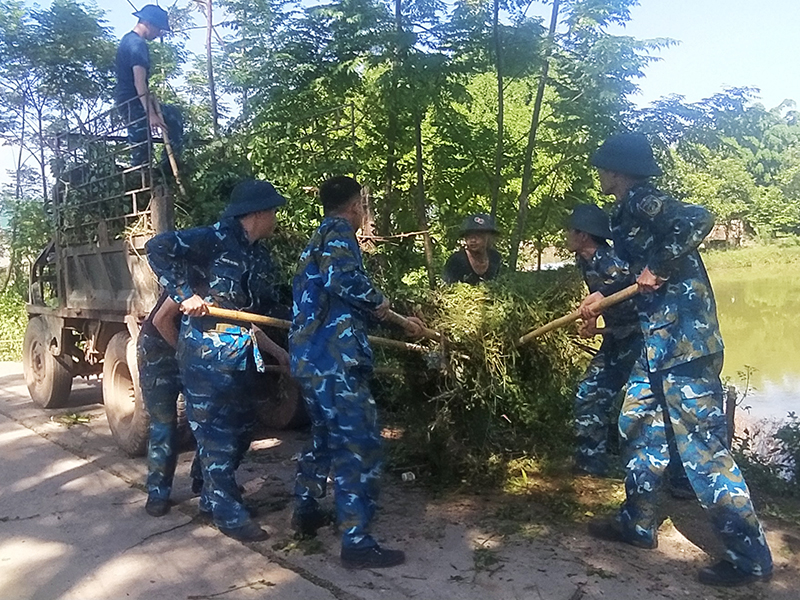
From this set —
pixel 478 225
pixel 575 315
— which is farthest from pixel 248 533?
pixel 478 225

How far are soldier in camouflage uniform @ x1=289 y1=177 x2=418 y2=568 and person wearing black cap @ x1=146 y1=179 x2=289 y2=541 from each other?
475 millimetres

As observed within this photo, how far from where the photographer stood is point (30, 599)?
3.43 metres

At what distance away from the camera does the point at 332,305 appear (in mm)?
3650

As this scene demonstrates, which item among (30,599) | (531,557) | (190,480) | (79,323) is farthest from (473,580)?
(79,323)

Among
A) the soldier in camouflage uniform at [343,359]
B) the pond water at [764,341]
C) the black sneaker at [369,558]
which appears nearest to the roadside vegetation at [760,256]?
the pond water at [764,341]

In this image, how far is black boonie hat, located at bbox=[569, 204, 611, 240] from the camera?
4230 millimetres

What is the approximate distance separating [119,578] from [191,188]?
3.24 m

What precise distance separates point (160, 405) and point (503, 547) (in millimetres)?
2205

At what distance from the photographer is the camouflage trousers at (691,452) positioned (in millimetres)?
3264

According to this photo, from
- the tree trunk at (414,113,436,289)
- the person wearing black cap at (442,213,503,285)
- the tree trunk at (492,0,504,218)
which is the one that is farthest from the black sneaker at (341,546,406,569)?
the tree trunk at (492,0,504,218)

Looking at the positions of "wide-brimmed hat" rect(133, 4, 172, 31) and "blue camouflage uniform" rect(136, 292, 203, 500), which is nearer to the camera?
"blue camouflage uniform" rect(136, 292, 203, 500)

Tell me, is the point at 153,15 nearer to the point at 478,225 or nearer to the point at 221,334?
the point at 478,225

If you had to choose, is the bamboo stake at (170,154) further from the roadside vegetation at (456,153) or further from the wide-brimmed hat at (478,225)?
the wide-brimmed hat at (478,225)

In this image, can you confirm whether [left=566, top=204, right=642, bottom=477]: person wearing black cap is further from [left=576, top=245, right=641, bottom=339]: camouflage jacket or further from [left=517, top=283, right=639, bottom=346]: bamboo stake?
[left=517, top=283, right=639, bottom=346]: bamboo stake
